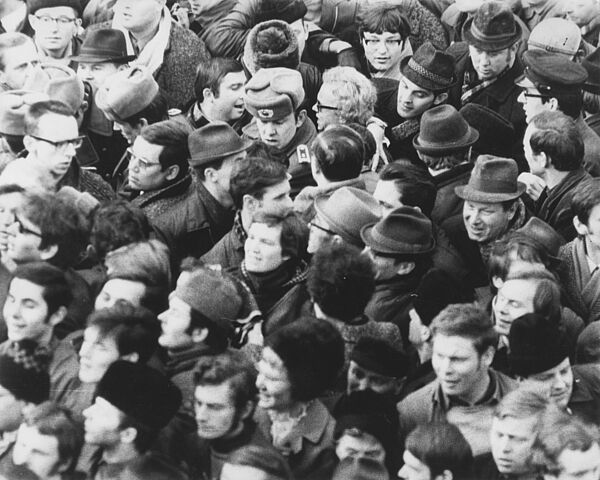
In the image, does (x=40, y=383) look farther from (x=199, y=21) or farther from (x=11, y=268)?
(x=199, y=21)

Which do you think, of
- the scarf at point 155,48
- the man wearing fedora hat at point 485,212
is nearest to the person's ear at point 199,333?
the man wearing fedora hat at point 485,212

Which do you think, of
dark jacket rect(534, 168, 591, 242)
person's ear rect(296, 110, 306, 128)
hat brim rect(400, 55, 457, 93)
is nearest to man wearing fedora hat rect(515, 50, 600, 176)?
hat brim rect(400, 55, 457, 93)

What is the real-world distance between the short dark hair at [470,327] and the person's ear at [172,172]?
2.03 m

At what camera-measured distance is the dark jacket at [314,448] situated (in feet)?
22.5

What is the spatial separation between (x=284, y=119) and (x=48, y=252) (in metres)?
1.69

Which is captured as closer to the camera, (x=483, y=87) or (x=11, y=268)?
(x=11, y=268)

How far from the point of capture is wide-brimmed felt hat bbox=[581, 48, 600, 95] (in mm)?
9641

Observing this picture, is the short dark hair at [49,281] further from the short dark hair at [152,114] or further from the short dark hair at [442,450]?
the short dark hair at [442,450]

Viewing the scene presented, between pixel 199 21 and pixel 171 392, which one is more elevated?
pixel 171 392

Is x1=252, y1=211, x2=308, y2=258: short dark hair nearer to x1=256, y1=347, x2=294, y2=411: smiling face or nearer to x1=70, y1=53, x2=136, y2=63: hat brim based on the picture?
x1=256, y1=347, x2=294, y2=411: smiling face

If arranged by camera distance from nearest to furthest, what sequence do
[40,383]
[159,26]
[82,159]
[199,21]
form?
[40,383] < [82,159] < [159,26] < [199,21]

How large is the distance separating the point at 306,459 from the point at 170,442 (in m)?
0.59

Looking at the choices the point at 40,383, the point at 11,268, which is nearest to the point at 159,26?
the point at 11,268

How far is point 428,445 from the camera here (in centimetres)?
662
